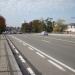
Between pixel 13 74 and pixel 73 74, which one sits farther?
pixel 73 74

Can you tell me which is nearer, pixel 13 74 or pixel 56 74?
pixel 13 74

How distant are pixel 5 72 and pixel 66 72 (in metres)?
2.60

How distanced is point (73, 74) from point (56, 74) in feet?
2.11

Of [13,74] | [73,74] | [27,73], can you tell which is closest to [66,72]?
[73,74]

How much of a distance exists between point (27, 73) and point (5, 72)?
1.26 meters

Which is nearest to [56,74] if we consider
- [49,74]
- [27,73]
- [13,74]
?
[49,74]

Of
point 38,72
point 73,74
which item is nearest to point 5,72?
point 38,72

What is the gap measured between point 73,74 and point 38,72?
143 cm

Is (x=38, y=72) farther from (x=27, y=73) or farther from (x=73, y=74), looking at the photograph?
(x=73, y=74)

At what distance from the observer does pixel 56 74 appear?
11.6 m

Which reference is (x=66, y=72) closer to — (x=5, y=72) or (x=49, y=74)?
(x=49, y=74)

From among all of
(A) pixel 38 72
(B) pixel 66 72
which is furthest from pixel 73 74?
(A) pixel 38 72

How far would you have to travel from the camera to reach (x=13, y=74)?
1050cm

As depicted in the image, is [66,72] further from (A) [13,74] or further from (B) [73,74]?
(A) [13,74]
